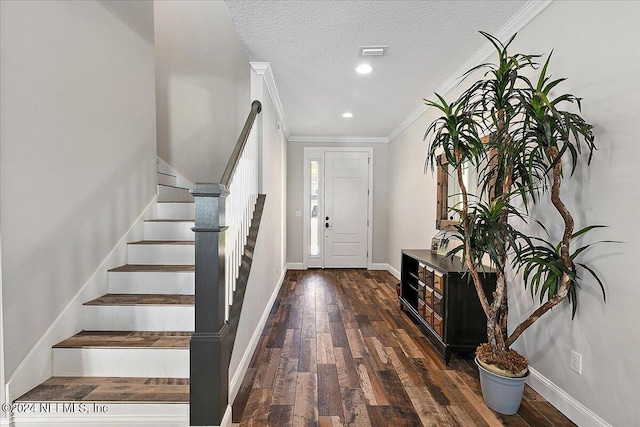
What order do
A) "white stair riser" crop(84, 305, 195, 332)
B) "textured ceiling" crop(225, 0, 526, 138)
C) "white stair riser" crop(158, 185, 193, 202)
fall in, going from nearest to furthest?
"white stair riser" crop(84, 305, 195, 332) → "textured ceiling" crop(225, 0, 526, 138) → "white stair riser" crop(158, 185, 193, 202)

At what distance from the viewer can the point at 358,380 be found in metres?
2.20

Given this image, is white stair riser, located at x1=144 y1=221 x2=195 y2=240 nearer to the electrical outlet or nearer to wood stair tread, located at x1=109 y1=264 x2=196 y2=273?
wood stair tread, located at x1=109 y1=264 x2=196 y2=273

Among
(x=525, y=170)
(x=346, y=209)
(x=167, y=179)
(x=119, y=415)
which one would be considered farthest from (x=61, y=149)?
(x=346, y=209)

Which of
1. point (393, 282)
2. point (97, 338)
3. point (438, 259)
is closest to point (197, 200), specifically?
point (97, 338)

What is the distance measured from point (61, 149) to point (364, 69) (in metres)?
2.55

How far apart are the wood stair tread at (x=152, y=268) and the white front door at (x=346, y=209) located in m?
3.86

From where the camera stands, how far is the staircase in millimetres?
1544

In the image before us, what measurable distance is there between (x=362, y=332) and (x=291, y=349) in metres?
0.78

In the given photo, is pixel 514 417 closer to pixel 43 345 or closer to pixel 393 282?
pixel 43 345

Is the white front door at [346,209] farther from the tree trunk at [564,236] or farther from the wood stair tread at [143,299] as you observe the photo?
the tree trunk at [564,236]

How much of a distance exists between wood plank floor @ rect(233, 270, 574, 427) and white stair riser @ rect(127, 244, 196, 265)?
1.00 m

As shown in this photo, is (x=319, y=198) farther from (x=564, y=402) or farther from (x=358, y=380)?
(x=564, y=402)

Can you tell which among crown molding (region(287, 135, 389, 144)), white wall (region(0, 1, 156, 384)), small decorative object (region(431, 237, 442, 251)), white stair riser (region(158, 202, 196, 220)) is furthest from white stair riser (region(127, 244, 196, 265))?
crown molding (region(287, 135, 389, 144))

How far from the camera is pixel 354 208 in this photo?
19.9 feet
